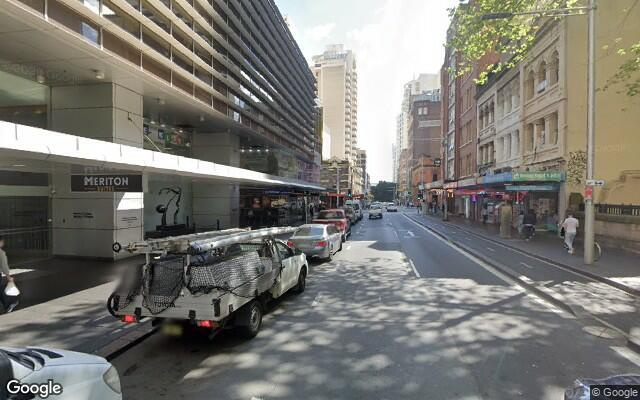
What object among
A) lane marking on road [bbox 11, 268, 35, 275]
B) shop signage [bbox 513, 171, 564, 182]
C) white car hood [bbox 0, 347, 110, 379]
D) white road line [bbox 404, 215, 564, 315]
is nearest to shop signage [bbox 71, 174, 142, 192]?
lane marking on road [bbox 11, 268, 35, 275]

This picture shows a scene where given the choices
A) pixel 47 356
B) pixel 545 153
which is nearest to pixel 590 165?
pixel 545 153

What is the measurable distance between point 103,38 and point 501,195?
2973 centimetres

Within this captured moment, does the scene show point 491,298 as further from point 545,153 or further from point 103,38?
point 545,153

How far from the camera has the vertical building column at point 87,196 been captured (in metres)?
13.8

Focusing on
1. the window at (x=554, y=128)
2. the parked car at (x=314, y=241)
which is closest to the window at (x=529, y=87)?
the window at (x=554, y=128)

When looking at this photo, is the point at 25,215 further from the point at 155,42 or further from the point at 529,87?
the point at 529,87

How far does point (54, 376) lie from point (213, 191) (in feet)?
82.5

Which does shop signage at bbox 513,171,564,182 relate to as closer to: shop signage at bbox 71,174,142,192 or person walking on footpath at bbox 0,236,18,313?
shop signage at bbox 71,174,142,192

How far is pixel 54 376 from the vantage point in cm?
257

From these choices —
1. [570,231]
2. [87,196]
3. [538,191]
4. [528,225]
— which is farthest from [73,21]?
[538,191]

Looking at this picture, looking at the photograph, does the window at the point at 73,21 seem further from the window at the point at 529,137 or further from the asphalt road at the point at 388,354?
the window at the point at 529,137

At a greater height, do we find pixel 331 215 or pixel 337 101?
pixel 337 101

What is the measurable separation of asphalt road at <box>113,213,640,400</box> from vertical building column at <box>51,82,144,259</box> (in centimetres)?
867

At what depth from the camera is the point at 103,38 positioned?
1240 centimetres
